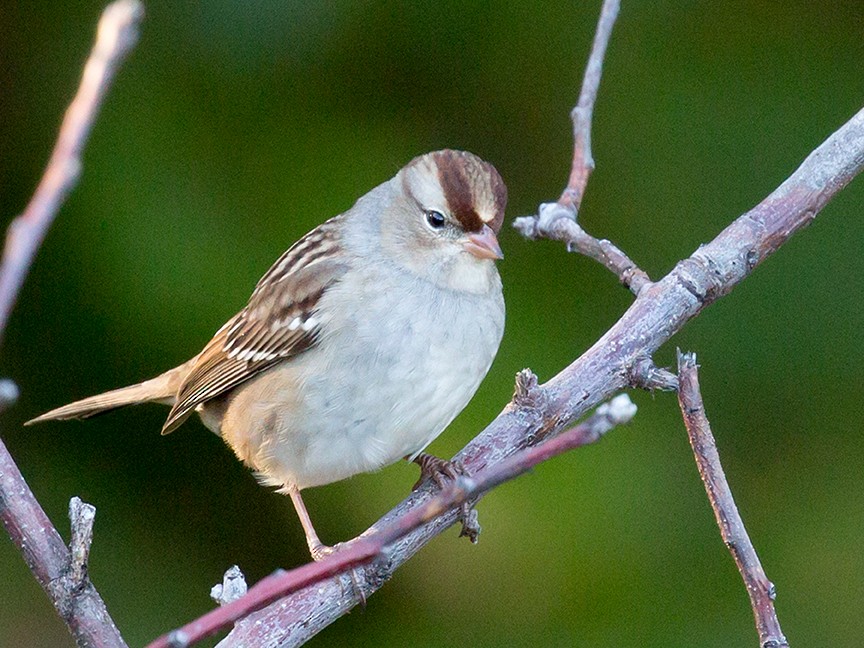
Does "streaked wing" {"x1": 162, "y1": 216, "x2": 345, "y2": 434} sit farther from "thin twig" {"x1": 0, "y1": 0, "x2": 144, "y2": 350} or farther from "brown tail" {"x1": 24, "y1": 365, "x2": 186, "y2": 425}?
"thin twig" {"x1": 0, "y1": 0, "x2": 144, "y2": 350}

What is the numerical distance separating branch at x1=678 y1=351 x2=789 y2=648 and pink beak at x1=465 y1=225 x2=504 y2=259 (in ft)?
2.94

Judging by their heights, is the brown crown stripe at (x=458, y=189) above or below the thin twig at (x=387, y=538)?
above

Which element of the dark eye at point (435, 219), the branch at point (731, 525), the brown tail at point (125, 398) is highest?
the brown tail at point (125, 398)

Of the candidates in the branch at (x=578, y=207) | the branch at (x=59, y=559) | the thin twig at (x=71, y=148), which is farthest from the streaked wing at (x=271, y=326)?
the thin twig at (x=71, y=148)

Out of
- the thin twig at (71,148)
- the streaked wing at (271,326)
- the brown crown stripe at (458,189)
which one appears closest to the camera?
the thin twig at (71,148)

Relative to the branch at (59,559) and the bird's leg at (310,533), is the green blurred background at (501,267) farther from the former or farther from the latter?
the branch at (59,559)

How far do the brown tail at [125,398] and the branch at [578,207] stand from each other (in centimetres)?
105

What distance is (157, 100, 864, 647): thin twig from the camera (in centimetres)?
215

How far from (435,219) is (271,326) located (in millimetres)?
474

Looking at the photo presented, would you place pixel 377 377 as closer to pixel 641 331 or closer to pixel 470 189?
pixel 470 189

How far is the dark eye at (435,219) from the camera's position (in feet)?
8.73

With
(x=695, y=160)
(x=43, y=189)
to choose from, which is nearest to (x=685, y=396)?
(x=43, y=189)

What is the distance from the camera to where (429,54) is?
10.7 ft

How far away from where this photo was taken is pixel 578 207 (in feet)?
8.21
